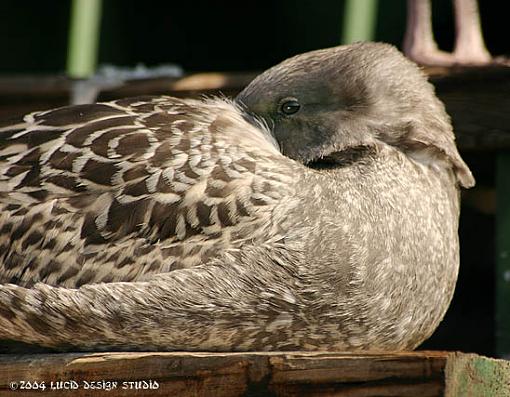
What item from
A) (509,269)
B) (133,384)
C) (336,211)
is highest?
(336,211)

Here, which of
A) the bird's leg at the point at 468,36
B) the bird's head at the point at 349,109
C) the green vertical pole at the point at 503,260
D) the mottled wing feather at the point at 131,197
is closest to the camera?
the mottled wing feather at the point at 131,197

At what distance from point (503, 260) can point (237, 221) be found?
1.72 m

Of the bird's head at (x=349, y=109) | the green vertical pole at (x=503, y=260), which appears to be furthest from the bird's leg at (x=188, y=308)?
the green vertical pole at (x=503, y=260)

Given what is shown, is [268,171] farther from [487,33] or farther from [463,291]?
[487,33]

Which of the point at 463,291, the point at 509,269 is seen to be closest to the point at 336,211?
the point at 509,269

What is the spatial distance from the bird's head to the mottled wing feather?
198 millimetres

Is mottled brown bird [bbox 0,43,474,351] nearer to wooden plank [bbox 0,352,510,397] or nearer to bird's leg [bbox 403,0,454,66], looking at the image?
wooden plank [bbox 0,352,510,397]

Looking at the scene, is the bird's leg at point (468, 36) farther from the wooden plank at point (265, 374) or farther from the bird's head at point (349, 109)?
the wooden plank at point (265, 374)

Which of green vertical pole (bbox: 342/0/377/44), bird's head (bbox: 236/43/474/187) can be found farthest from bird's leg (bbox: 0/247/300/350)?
green vertical pole (bbox: 342/0/377/44)

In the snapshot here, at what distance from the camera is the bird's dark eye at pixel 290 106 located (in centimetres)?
358

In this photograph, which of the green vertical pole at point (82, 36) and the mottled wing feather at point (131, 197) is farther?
the green vertical pole at point (82, 36)

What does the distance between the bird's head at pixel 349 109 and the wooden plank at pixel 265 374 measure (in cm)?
96

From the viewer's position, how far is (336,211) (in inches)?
126

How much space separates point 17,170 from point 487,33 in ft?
13.7
